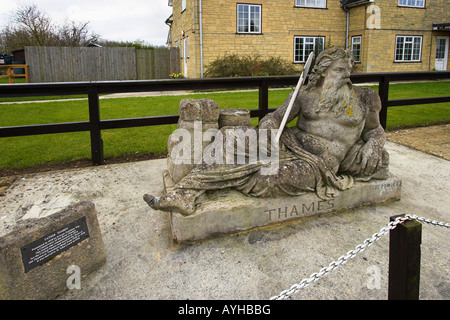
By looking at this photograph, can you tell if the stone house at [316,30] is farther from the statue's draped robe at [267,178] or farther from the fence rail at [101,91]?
the statue's draped robe at [267,178]

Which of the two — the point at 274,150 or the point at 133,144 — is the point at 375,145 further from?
the point at 133,144

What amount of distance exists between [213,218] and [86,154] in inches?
152

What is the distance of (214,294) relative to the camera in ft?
8.25

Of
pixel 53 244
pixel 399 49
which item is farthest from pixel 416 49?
pixel 53 244

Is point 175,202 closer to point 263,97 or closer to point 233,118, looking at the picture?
point 233,118

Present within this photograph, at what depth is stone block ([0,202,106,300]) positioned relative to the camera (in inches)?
86.0

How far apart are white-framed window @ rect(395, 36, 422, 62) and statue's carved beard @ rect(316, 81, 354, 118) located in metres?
19.8

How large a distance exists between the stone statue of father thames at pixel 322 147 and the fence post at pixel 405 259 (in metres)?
1.39

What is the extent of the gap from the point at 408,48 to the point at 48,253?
23.1m

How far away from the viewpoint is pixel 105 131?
8156 mm

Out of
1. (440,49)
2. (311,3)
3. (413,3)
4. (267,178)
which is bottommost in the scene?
(267,178)

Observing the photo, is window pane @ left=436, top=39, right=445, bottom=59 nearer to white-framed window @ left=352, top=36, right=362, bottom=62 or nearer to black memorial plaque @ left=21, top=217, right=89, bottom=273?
white-framed window @ left=352, top=36, right=362, bottom=62
